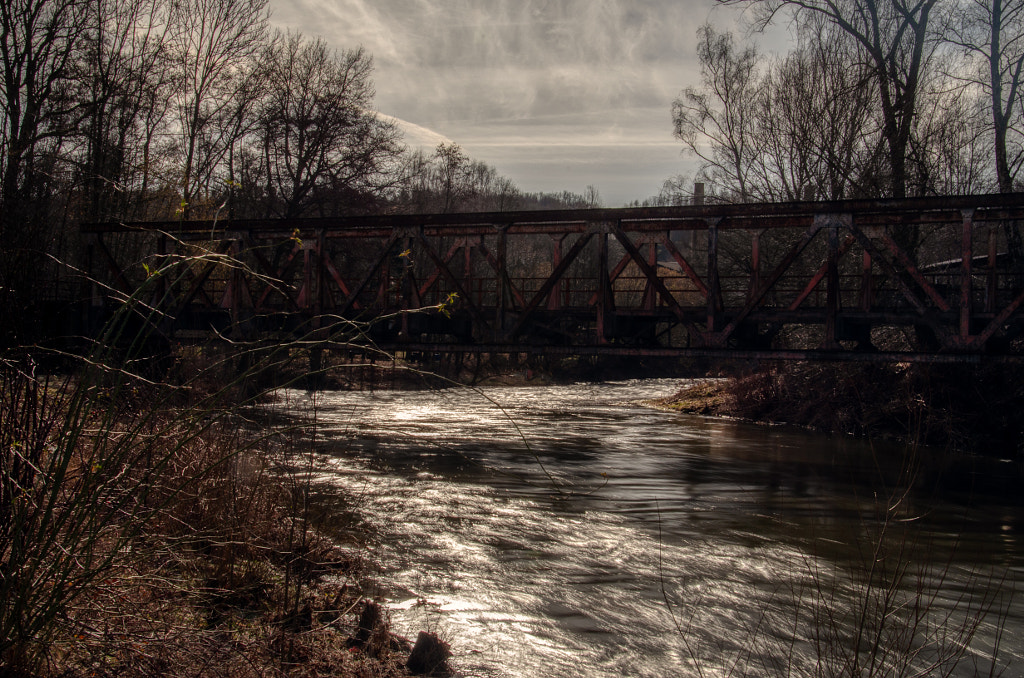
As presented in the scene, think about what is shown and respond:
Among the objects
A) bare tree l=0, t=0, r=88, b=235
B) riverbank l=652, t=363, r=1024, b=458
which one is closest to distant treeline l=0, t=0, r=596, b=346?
bare tree l=0, t=0, r=88, b=235

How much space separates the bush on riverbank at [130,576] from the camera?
324cm

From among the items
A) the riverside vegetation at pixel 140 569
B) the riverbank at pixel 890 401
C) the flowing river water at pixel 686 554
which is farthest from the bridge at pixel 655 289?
the riverside vegetation at pixel 140 569

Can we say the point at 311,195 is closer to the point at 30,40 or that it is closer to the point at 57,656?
the point at 30,40

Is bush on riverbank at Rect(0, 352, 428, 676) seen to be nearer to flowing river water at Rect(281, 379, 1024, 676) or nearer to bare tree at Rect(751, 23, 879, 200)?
flowing river water at Rect(281, 379, 1024, 676)

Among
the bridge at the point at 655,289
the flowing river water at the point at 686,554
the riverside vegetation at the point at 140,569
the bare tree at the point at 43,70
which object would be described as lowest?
the flowing river water at the point at 686,554

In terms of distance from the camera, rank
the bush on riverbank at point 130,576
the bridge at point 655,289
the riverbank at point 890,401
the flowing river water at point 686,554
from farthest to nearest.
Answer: the riverbank at point 890,401, the bridge at point 655,289, the flowing river water at point 686,554, the bush on riverbank at point 130,576

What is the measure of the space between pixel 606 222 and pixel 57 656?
11876 mm

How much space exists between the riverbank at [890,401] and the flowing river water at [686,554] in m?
1.21

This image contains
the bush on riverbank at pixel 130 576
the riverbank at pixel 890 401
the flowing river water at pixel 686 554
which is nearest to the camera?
the bush on riverbank at pixel 130 576

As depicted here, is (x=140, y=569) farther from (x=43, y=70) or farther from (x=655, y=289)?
(x=43, y=70)

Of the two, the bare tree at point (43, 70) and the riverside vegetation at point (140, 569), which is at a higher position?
the bare tree at point (43, 70)

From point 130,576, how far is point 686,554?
600 cm

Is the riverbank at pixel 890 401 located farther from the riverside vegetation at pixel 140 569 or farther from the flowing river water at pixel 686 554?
the riverside vegetation at pixel 140 569

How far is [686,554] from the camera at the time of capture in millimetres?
8281
